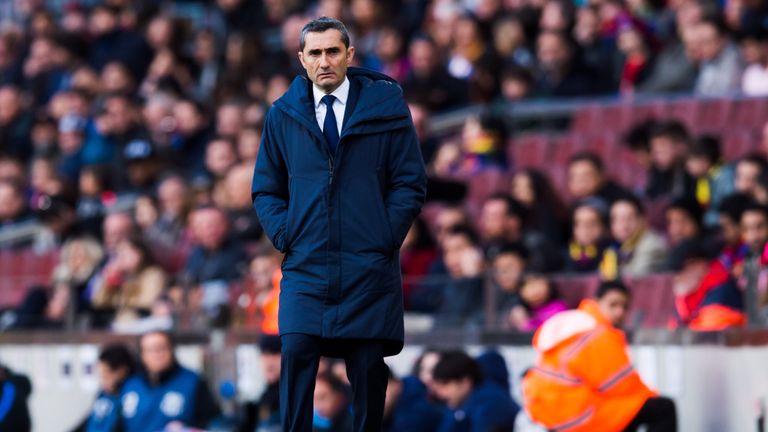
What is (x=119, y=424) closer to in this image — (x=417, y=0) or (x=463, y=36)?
(x=463, y=36)

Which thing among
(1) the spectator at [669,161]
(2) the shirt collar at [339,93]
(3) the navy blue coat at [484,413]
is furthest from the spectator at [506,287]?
(2) the shirt collar at [339,93]

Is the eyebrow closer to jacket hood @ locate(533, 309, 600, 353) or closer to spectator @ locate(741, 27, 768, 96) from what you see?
jacket hood @ locate(533, 309, 600, 353)

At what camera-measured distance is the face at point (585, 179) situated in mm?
12219

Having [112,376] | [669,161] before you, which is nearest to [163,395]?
[112,376]

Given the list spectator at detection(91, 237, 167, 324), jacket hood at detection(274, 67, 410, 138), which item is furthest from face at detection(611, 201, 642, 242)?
jacket hood at detection(274, 67, 410, 138)

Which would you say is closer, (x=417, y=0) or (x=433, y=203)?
(x=433, y=203)

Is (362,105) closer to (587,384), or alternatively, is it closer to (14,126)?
(587,384)

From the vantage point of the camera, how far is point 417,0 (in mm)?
17328

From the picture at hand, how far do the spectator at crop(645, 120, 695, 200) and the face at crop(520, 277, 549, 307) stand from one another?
6.23ft

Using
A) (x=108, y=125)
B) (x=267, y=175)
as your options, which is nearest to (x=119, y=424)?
(x=267, y=175)

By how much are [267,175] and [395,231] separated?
1.88 ft

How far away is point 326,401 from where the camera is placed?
1005 centimetres

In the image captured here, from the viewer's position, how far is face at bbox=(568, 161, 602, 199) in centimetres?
1222

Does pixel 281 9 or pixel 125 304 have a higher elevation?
pixel 281 9
